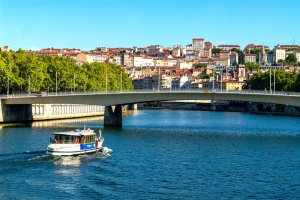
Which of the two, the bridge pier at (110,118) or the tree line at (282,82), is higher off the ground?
the tree line at (282,82)

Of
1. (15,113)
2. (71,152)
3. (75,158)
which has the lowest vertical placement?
(75,158)

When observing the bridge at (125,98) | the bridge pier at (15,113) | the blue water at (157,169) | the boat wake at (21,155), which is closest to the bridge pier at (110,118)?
the bridge at (125,98)

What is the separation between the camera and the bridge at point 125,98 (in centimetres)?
6556

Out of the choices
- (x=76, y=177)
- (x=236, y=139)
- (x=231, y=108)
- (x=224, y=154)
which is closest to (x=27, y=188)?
(x=76, y=177)

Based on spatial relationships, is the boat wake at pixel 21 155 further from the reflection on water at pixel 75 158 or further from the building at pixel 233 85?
the building at pixel 233 85

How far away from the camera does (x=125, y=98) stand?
70062mm

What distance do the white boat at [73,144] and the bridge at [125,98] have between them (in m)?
19.9

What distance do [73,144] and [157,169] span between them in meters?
8.50

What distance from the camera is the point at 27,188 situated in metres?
33.7

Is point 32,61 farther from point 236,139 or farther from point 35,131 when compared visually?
point 236,139

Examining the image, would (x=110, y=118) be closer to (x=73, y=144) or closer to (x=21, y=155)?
(x=73, y=144)

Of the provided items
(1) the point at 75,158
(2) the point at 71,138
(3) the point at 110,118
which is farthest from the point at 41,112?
(1) the point at 75,158

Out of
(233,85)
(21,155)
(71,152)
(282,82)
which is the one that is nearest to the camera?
(21,155)

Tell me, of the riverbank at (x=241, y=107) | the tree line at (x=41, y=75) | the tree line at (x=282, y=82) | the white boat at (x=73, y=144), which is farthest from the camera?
the riverbank at (x=241, y=107)
